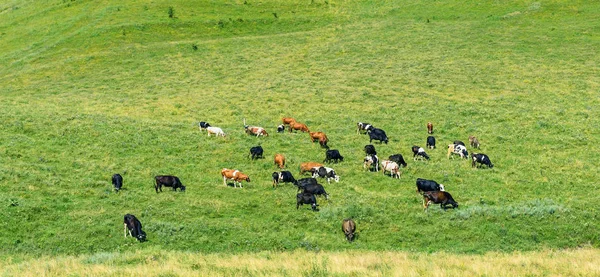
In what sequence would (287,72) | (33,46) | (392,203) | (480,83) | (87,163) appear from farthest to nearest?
(33,46) < (287,72) < (480,83) < (87,163) < (392,203)

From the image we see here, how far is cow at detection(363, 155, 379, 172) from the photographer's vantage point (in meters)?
26.3

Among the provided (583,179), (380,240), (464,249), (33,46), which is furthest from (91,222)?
(33,46)

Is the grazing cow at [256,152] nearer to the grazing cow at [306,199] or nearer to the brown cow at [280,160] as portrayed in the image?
the brown cow at [280,160]

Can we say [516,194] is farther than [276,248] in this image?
Yes

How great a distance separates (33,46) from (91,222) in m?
56.3

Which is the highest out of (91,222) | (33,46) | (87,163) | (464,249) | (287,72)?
(33,46)

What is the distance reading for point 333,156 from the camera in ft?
90.6

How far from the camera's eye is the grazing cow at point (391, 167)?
25375mm

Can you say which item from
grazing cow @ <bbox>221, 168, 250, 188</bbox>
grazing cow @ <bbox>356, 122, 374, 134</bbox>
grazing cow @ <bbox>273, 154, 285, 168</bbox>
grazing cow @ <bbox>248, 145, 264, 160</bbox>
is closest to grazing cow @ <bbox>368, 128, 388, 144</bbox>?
grazing cow @ <bbox>356, 122, 374, 134</bbox>

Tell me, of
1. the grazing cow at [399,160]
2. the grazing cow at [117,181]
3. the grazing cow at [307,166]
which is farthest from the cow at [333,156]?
the grazing cow at [117,181]

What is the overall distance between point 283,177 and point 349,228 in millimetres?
5935

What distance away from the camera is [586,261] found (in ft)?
47.3

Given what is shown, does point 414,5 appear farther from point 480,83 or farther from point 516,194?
point 516,194

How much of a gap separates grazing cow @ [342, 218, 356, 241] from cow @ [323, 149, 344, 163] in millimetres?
8611
